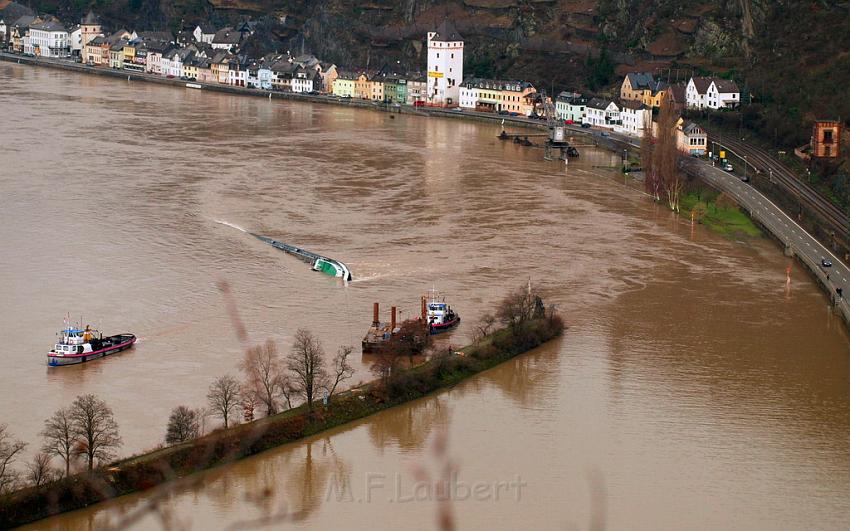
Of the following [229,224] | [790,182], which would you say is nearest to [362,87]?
[790,182]

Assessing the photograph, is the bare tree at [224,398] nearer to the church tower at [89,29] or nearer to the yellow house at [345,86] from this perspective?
the yellow house at [345,86]

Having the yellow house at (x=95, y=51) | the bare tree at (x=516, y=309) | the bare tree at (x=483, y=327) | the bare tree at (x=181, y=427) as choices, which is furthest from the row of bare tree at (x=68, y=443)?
the yellow house at (x=95, y=51)

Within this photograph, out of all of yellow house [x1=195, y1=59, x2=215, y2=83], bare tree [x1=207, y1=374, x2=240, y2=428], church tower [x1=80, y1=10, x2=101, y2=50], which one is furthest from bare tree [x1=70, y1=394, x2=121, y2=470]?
church tower [x1=80, y1=10, x2=101, y2=50]

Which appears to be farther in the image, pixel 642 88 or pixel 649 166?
pixel 642 88

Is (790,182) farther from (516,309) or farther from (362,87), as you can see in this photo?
(362,87)

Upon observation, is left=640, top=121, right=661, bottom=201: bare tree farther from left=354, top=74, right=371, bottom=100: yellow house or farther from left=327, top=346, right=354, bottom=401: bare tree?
left=354, top=74, right=371, bottom=100: yellow house

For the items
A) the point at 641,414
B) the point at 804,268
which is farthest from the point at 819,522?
the point at 804,268
